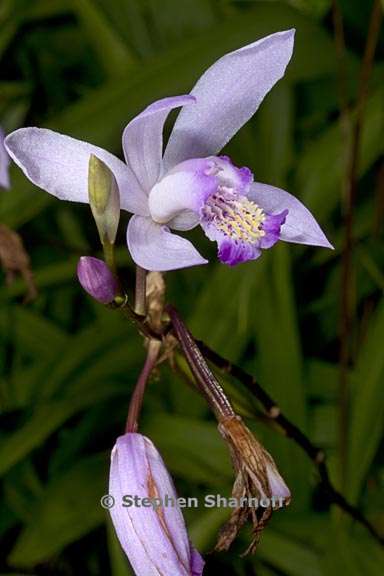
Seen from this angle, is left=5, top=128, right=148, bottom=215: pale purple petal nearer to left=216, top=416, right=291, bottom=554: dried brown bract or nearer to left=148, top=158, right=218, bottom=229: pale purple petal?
left=148, top=158, right=218, bottom=229: pale purple petal

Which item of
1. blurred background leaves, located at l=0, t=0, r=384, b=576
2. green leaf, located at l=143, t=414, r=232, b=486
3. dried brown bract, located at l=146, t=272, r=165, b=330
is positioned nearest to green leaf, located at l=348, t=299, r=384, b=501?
blurred background leaves, located at l=0, t=0, r=384, b=576

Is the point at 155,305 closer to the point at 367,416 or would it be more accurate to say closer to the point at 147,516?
the point at 147,516

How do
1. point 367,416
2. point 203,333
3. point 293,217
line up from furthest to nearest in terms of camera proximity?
1. point 203,333
2. point 367,416
3. point 293,217

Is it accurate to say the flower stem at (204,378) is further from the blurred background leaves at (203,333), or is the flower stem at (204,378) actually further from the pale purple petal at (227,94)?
the blurred background leaves at (203,333)

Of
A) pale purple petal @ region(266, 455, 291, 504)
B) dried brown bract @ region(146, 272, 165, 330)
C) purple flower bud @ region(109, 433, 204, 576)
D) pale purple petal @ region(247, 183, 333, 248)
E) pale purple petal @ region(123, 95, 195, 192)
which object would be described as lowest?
pale purple petal @ region(266, 455, 291, 504)

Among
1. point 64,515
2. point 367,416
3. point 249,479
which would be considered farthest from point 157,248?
point 64,515

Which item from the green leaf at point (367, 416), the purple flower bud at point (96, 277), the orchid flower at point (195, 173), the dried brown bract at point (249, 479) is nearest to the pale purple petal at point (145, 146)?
the orchid flower at point (195, 173)

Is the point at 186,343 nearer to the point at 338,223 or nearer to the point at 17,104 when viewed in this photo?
the point at 338,223
